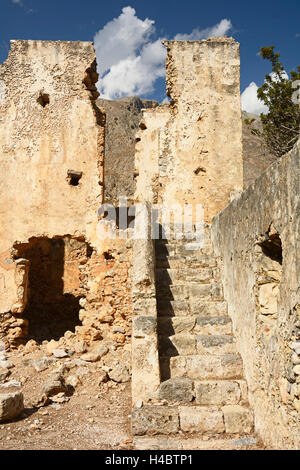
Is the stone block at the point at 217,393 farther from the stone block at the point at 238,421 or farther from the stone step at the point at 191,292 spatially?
the stone step at the point at 191,292

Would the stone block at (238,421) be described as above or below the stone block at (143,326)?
below

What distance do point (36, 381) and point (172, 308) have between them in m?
2.34

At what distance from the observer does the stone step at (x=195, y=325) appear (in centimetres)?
510

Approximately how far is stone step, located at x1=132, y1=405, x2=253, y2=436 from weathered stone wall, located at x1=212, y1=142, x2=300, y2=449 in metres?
0.19

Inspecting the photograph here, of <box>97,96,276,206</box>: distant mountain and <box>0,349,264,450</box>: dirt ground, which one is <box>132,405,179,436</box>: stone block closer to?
<box>0,349,264,450</box>: dirt ground

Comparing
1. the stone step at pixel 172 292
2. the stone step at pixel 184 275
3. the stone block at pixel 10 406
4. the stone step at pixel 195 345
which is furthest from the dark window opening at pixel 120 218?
the stone block at pixel 10 406

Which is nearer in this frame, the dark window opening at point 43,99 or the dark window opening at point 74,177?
A: the dark window opening at point 74,177

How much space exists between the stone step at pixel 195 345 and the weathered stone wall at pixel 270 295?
189 mm

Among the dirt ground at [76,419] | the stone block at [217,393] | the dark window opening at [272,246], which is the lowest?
the dirt ground at [76,419]

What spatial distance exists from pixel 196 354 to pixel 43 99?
617 centimetres

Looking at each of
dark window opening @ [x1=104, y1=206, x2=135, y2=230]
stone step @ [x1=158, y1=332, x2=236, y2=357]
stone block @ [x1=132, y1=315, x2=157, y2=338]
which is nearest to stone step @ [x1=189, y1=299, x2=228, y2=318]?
stone step @ [x1=158, y1=332, x2=236, y2=357]

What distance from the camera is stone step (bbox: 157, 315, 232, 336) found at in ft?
16.7

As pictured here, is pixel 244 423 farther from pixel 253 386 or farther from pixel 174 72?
pixel 174 72

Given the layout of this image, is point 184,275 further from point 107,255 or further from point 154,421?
point 154,421
